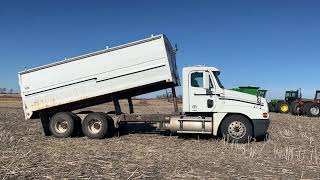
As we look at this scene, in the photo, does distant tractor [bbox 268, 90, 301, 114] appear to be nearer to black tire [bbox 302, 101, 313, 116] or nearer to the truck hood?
black tire [bbox 302, 101, 313, 116]

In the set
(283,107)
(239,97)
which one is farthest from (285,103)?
(239,97)

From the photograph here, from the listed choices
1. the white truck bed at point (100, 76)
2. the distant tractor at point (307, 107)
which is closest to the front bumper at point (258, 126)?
the white truck bed at point (100, 76)

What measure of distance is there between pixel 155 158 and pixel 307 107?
26675mm

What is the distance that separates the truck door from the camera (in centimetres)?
1675

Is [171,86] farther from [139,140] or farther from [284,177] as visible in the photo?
[284,177]

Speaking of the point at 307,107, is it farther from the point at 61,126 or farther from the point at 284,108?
the point at 61,126

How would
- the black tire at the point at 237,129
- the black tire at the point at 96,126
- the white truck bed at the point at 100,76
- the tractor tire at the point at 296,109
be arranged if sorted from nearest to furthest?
1. the black tire at the point at 237,129
2. the white truck bed at the point at 100,76
3. the black tire at the point at 96,126
4. the tractor tire at the point at 296,109

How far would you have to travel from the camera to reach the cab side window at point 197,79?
16.9 meters

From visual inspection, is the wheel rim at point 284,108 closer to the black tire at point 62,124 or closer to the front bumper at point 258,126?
the front bumper at point 258,126

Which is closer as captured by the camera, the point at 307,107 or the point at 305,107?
the point at 307,107

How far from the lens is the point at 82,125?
17.8 meters

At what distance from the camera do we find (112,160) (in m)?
11.9

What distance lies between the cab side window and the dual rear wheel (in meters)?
3.55

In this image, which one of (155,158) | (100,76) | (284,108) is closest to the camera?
(155,158)
